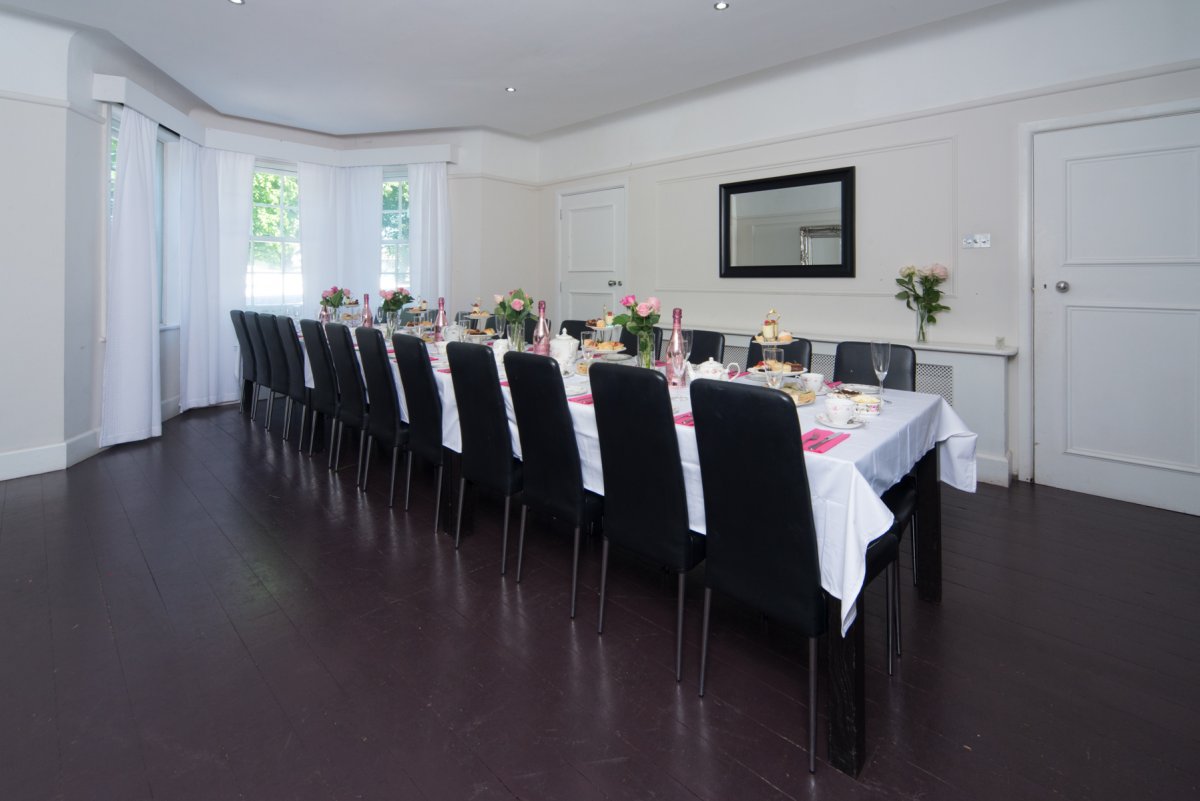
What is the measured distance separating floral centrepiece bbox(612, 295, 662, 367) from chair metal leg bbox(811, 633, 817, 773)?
4.44ft

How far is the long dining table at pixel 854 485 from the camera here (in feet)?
4.84

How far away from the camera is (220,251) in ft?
19.7

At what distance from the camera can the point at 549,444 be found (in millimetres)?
2199

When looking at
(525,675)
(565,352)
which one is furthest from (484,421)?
(525,675)

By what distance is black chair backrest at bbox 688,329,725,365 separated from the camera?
3529 millimetres

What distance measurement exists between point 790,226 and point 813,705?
394 centimetres

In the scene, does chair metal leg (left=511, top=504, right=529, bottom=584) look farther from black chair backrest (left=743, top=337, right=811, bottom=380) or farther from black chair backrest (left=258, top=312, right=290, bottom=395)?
black chair backrest (left=258, top=312, right=290, bottom=395)

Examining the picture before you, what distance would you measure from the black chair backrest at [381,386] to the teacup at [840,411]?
6.77 feet

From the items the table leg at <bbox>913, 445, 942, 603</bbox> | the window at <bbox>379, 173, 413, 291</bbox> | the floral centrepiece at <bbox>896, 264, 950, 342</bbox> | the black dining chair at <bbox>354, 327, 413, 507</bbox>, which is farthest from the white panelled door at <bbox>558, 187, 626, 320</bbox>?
the table leg at <bbox>913, 445, 942, 603</bbox>

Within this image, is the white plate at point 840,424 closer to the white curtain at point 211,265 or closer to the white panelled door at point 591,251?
the white panelled door at point 591,251

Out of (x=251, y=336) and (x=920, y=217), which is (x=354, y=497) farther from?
(x=920, y=217)

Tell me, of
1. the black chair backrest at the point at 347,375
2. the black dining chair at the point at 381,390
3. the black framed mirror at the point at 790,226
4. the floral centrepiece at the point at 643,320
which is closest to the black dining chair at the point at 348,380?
the black chair backrest at the point at 347,375

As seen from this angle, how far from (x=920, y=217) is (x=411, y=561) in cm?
373

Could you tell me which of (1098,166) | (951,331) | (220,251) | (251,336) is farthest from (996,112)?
(220,251)
